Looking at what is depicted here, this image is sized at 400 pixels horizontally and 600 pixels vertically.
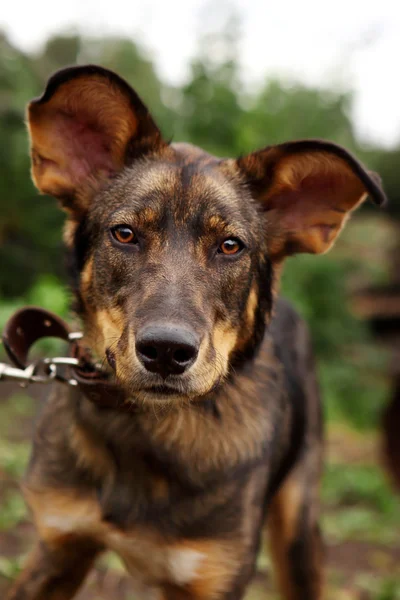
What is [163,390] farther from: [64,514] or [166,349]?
[64,514]

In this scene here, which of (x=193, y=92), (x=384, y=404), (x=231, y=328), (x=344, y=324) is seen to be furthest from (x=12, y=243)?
(x=384, y=404)

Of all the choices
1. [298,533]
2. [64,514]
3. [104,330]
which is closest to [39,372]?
[104,330]

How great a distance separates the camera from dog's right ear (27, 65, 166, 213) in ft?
10.1

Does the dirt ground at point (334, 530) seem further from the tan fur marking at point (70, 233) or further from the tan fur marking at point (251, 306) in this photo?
the tan fur marking at point (251, 306)

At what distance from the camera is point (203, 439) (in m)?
3.31

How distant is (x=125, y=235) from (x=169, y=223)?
199 millimetres

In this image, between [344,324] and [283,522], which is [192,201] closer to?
[283,522]

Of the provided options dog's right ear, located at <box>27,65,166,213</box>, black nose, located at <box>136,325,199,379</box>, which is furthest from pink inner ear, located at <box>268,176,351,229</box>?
black nose, located at <box>136,325,199,379</box>

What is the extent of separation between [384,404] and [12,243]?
7602mm

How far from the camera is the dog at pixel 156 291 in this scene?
2957mm

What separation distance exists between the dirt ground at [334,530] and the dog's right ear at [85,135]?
2.35 m

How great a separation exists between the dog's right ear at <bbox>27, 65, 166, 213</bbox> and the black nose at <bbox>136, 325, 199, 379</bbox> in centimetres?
102

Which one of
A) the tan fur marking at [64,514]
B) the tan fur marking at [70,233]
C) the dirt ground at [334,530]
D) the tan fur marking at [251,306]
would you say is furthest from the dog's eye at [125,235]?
the dirt ground at [334,530]

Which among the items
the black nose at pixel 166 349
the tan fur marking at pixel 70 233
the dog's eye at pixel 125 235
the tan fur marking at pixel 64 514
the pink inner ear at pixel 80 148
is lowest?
the tan fur marking at pixel 64 514
